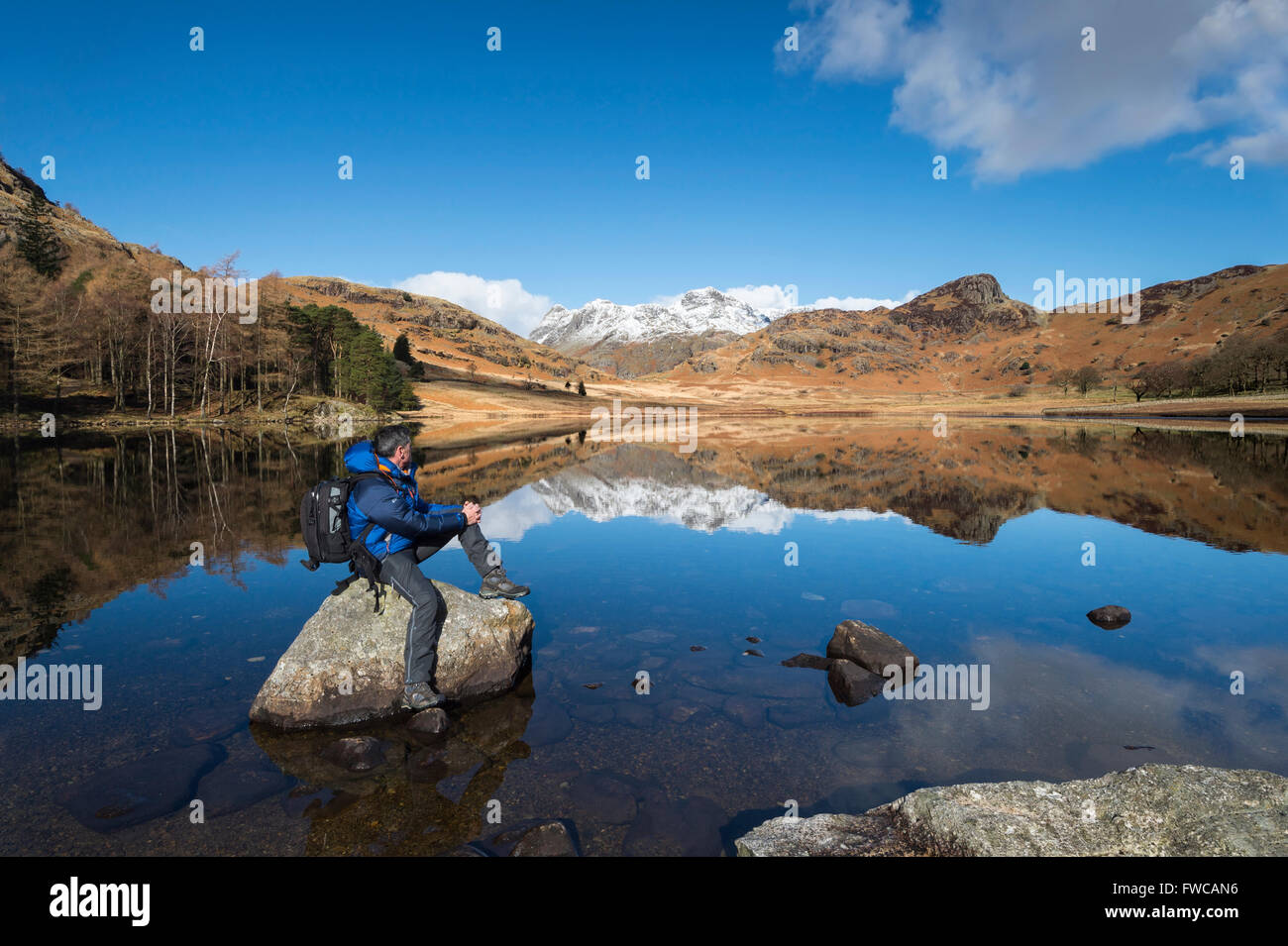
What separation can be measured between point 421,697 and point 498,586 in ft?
6.68

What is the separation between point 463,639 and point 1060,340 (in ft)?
742

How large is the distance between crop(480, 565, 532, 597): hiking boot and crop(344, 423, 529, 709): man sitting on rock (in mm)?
1042

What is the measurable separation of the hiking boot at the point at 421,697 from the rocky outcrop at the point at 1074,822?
4590mm

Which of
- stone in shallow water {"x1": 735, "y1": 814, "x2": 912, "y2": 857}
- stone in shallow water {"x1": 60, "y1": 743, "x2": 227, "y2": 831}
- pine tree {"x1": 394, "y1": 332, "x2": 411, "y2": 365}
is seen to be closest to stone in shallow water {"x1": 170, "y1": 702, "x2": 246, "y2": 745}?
stone in shallow water {"x1": 60, "y1": 743, "x2": 227, "y2": 831}

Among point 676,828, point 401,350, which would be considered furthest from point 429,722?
point 401,350

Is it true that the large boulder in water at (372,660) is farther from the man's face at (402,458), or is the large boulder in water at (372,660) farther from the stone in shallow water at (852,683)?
the stone in shallow water at (852,683)

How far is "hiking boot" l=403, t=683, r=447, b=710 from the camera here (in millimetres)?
8258

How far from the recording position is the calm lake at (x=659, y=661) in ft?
21.4

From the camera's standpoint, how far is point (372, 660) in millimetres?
8461

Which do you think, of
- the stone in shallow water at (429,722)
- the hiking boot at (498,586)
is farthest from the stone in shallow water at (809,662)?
the stone in shallow water at (429,722)

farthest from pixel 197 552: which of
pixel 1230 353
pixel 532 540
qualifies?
pixel 1230 353

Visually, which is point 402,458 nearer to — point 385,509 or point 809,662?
point 385,509

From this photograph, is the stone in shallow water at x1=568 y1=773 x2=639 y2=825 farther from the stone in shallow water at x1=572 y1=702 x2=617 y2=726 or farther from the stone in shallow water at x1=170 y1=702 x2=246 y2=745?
the stone in shallow water at x1=170 y1=702 x2=246 y2=745
